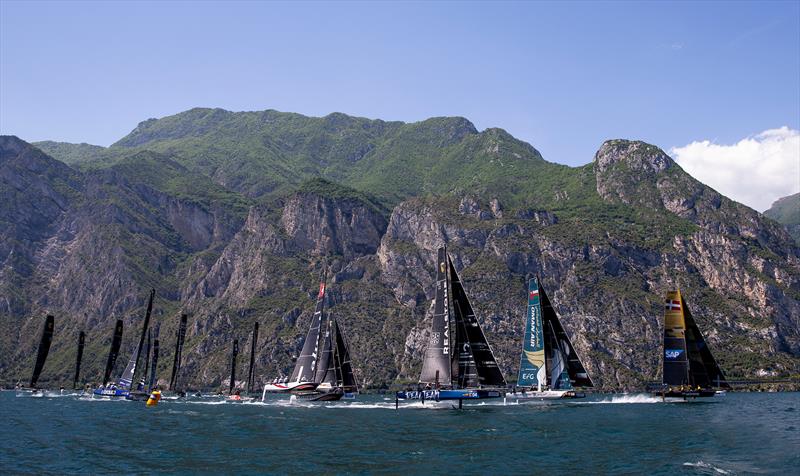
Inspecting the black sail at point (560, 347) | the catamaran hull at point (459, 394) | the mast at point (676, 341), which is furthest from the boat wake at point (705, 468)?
the mast at point (676, 341)

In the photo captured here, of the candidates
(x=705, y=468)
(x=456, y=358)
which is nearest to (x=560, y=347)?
(x=456, y=358)

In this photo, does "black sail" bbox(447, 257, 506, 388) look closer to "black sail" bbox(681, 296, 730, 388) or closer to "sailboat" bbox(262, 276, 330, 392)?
"sailboat" bbox(262, 276, 330, 392)

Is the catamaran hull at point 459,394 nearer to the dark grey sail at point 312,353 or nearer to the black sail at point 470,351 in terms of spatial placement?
the black sail at point 470,351

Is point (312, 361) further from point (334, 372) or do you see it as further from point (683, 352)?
point (683, 352)

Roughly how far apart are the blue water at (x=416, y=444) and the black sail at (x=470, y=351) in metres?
3.88

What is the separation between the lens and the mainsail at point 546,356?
99062 millimetres

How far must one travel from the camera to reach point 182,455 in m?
48.8

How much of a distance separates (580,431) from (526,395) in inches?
1407

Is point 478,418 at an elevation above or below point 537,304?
below

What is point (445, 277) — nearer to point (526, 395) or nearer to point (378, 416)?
point (378, 416)

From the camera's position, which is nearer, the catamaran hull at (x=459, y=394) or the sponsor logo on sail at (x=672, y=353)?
the catamaran hull at (x=459, y=394)

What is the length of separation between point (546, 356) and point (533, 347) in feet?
7.07

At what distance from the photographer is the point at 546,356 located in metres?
99.7

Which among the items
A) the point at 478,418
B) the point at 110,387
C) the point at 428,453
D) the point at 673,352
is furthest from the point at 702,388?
the point at 110,387
